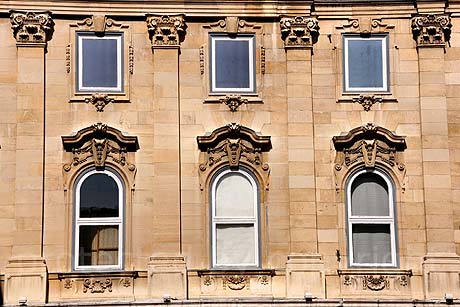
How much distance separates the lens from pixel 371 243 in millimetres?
24141

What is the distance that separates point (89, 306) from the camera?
22.9m

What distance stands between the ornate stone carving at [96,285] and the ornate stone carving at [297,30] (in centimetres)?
697

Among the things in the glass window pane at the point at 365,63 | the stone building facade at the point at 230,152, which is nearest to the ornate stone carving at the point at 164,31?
the stone building facade at the point at 230,152

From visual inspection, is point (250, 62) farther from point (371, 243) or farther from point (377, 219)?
point (371, 243)

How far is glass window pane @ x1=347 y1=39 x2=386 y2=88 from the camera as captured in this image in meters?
24.7

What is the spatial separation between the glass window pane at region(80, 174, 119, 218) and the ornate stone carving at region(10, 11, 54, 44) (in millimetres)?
3474

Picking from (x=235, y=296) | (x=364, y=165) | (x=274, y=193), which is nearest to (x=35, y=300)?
(x=235, y=296)

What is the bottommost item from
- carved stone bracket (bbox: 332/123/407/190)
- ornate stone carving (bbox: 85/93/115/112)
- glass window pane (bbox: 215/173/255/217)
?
glass window pane (bbox: 215/173/255/217)

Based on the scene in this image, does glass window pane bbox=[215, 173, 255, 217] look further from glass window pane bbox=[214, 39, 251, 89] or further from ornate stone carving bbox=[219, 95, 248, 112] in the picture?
glass window pane bbox=[214, 39, 251, 89]

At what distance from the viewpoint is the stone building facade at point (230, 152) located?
23484 mm

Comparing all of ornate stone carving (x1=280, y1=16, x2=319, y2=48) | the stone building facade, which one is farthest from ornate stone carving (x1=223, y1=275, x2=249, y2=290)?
ornate stone carving (x1=280, y1=16, x2=319, y2=48)

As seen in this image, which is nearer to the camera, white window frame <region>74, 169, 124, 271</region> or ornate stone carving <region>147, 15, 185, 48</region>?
white window frame <region>74, 169, 124, 271</region>

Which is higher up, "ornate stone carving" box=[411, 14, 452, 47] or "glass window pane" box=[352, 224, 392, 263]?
"ornate stone carving" box=[411, 14, 452, 47]

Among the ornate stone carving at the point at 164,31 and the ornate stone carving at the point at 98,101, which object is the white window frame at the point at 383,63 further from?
the ornate stone carving at the point at 98,101
